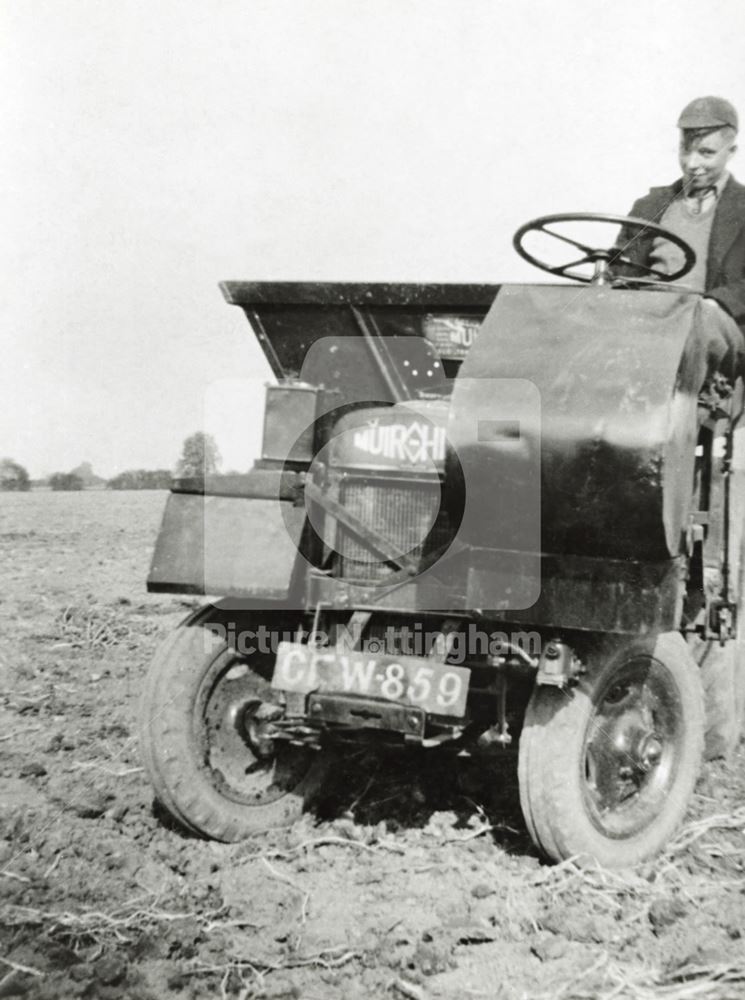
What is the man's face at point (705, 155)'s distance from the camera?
16.0ft

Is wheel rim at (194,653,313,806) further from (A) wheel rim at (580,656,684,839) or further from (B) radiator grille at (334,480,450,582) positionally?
(A) wheel rim at (580,656,684,839)

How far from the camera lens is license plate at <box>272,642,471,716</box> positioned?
3.35 meters

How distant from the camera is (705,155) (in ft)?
16.1

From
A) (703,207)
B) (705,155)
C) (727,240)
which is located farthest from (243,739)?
(705,155)

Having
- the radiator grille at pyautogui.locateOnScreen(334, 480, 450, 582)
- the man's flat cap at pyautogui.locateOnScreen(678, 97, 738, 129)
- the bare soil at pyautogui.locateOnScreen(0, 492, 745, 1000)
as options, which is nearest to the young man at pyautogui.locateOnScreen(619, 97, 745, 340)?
the man's flat cap at pyautogui.locateOnScreen(678, 97, 738, 129)

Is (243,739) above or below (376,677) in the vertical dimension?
below

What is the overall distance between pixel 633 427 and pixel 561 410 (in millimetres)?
214

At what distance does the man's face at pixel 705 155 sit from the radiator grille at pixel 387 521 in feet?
7.65

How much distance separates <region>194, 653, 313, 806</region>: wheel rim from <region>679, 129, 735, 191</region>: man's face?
310 cm

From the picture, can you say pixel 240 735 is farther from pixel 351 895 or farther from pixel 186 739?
pixel 351 895

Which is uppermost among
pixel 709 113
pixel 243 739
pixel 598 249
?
pixel 709 113

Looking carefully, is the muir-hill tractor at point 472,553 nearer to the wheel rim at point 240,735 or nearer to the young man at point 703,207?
the wheel rim at point 240,735

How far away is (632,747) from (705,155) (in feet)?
9.24

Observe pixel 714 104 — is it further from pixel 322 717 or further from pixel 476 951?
pixel 476 951
